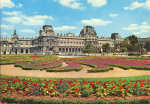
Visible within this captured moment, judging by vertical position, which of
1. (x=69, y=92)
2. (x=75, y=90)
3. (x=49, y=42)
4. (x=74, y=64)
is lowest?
(x=69, y=92)

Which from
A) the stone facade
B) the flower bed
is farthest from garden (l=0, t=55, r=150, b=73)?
the stone facade

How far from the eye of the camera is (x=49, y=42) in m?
106

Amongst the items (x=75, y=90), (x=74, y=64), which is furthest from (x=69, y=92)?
(x=74, y=64)

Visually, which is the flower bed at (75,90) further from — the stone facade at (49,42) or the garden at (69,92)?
the stone facade at (49,42)

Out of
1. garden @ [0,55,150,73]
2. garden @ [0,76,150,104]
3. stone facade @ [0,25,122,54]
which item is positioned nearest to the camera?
garden @ [0,76,150,104]

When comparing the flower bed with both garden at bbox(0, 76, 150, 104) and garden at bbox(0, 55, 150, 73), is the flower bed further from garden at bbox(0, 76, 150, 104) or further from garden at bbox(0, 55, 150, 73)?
garden at bbox(0, 55, 150, 73)

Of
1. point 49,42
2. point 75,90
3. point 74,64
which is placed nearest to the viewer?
point 75,90

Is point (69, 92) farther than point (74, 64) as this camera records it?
No

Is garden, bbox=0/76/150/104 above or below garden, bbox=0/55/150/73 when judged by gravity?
below

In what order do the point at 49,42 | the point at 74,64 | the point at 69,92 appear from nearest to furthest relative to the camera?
1. the point at 69,92
2. the point at 74,64
3. the point at 49,42

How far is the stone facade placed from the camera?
105 meters

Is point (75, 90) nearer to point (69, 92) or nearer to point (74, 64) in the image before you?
point (69, 92)

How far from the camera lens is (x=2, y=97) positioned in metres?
8.87

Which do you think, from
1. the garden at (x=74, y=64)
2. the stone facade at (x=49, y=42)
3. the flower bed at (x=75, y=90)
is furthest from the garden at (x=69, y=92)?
the stone facade at (x=49, y=42)
